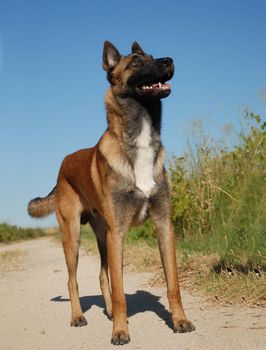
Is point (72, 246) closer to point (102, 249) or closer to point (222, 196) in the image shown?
point (102, 249)

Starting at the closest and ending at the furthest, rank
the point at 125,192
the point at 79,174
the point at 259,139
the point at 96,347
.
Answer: the point at 96,347
the point at 125,192
the point at 79,174
the point at 259,139

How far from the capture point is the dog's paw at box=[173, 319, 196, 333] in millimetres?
4191

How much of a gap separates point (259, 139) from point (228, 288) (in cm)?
390

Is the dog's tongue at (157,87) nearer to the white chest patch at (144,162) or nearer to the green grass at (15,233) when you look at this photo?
the white chest patch at (144,162)

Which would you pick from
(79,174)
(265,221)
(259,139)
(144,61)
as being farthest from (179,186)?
(144,61)

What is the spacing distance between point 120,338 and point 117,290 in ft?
Result: 1.31

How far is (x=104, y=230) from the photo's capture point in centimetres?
568

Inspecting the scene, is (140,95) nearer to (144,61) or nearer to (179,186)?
(144,61)

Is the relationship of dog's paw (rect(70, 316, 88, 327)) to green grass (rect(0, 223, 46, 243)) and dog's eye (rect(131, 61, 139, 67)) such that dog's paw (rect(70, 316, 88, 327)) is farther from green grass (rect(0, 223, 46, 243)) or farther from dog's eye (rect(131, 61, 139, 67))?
green grass (rect(0, 223, 46, 243))

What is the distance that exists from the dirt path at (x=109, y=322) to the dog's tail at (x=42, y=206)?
42.0 inches

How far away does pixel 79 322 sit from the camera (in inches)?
195

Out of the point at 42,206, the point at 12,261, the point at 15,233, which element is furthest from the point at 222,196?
the point at 15,233

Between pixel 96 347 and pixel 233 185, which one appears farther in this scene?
pixel 233 185

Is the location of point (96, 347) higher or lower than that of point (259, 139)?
lower
